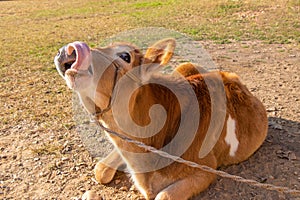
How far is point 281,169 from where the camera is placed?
353cm

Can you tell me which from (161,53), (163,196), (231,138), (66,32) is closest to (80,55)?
(161,53)

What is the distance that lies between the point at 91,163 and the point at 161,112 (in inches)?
49.5

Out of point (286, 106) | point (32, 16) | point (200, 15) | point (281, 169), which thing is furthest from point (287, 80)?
point (32, 16)

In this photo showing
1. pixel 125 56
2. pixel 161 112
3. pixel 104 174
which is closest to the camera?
pixel 125 56

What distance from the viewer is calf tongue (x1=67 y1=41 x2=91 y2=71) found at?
2541 millimetres

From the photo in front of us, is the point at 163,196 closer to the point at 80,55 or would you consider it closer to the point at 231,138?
the point at 231,138

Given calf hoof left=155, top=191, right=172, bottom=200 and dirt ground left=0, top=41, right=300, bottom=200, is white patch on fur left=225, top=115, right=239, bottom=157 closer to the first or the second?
dirt ground left=0, top=41, right=300, bottom=200

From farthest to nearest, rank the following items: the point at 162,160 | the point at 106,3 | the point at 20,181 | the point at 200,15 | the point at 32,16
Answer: the point at 106,3 → the point at 32,16 → the point at 200,15 → the point at 20,181 → the point at 162,160

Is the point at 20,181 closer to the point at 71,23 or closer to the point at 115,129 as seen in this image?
the point at 115,129

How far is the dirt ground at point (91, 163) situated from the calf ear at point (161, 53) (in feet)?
4.03

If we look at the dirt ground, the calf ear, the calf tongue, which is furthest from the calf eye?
the dirt ground

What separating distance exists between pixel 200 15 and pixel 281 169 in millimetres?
8942

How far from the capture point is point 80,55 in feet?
8.35

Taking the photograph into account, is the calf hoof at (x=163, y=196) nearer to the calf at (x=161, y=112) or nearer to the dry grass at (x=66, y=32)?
the calf at (x=161, y=112)
